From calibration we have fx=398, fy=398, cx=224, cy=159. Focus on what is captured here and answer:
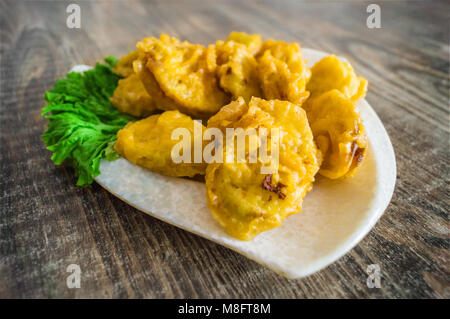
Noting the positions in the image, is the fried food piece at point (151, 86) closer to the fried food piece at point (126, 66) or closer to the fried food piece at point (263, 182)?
the fried food piece at point (126, 66)

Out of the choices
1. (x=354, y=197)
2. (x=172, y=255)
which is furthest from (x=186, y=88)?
(x=354, y=197)

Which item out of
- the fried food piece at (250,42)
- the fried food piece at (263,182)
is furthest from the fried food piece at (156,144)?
the fried food piece at (250,42)

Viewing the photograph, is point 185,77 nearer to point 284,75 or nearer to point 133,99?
point 133,99

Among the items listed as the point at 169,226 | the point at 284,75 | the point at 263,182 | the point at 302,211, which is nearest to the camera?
the point at 263,182

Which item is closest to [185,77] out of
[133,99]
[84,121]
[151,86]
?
[151,86]

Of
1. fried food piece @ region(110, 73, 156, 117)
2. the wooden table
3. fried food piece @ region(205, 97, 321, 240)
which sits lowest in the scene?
the wooden table

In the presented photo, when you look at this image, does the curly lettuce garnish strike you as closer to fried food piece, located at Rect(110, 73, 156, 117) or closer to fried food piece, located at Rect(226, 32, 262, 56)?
fried food piece, located at Rect(110, 73, 156, 117)

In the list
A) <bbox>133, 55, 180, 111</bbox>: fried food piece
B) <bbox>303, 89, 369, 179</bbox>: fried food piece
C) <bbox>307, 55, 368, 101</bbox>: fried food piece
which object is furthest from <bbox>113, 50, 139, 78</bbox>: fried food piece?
<bbox>303, 89, 369, 179</bbox>: fried food piece
